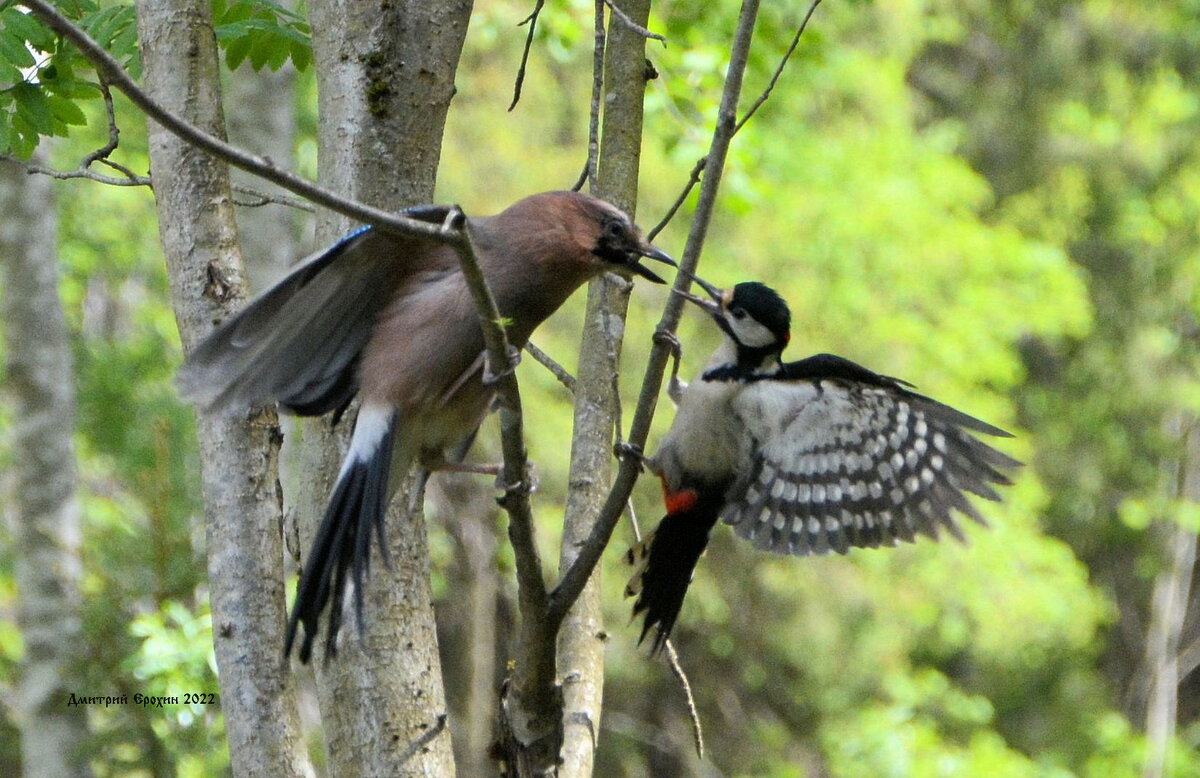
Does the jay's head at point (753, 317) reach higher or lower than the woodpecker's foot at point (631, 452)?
higher

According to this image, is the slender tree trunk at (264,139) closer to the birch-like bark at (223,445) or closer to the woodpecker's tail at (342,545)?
the birch-like bark at (223,445)

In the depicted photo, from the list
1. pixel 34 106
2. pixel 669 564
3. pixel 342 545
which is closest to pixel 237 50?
pixel 34 106

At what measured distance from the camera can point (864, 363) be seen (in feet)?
35.0

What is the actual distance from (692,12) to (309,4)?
3504mm

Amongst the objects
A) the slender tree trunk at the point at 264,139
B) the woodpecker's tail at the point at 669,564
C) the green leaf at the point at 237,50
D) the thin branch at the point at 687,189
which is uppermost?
the slender tree trunk at the point at 264,139

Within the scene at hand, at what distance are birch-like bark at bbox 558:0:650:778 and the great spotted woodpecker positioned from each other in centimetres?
68

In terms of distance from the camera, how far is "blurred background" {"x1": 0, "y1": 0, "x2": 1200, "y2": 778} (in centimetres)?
687

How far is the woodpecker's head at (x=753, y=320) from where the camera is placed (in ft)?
13.7

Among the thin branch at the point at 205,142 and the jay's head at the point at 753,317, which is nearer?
the thin branch at the point at 205,142

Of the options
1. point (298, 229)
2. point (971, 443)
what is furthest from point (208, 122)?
point (298, 229)

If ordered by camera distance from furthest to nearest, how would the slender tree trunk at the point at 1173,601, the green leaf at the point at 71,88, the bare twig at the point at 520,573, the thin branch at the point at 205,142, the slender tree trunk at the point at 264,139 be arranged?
the slender tree trunk at the point at 1173,601, the slender tree trunk at the point at 264,139, the green leaf at the point at 71,88, the bare twig at the point at 520,573, the thin branch at the point at 205,142

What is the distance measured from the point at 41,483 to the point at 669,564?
10.8 ft

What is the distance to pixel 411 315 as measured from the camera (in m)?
3.18

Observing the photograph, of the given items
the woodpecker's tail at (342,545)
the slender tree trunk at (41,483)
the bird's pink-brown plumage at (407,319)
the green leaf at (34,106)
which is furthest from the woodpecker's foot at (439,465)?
the slender tree trunk at (41,483)
